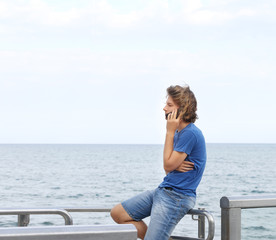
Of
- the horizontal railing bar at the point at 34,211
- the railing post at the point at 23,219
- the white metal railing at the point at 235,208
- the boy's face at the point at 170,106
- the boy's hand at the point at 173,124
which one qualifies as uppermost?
the boy's face at the point at 170,106

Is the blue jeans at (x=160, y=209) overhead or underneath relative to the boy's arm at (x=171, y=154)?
underneath

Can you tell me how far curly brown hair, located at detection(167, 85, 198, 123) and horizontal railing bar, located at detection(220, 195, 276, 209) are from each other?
25.4 inches

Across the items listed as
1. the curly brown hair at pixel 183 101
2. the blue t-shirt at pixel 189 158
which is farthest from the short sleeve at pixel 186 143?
the curly brown hair at pixel 183 101

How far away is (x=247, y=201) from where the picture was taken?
2.82 m

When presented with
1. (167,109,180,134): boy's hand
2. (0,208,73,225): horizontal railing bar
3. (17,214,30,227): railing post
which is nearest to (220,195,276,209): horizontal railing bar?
(167,109,180,134): boy's hand

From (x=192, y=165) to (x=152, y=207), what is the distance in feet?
1.19

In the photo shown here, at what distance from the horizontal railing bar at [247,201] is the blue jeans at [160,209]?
1.25 ft

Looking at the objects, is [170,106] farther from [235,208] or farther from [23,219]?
[23,219]

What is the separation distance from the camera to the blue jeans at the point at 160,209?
3100 mm

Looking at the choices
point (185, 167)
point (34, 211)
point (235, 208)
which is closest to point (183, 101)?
point (185, 167)

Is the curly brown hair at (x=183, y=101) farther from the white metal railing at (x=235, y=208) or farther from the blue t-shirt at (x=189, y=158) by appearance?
the white metal railing at (x=235, y=208)

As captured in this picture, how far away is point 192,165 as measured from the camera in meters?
3.23

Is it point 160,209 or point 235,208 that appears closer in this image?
point 235,208

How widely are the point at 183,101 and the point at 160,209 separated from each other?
691 mm
